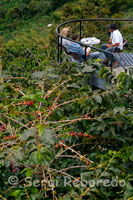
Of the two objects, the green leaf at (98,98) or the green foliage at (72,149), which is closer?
the green foliage at (72,149)

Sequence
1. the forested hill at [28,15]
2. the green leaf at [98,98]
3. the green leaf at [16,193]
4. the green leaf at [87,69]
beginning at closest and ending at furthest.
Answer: the green leaf at [16,193], the green leaf at [98,98], the green leaf at [87,69], the forested hill at [28,15]

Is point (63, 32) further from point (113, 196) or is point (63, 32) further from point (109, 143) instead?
point (113, 196)

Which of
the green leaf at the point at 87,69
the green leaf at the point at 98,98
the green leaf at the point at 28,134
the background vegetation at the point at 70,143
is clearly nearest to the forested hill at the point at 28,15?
the green leaf at the point at 87,69

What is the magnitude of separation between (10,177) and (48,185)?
270 mm

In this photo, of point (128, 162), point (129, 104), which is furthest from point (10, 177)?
point (129, 104)

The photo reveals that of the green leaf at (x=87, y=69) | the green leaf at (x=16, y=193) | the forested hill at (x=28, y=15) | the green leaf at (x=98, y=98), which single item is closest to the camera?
the green leaf at (x=16, y=193)

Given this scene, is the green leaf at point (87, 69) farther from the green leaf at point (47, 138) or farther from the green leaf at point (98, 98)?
the green leaf at point (47, 138)

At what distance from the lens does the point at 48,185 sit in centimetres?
198

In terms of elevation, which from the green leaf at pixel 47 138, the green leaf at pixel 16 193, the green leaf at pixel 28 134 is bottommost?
the green leaf at pixel 16 193

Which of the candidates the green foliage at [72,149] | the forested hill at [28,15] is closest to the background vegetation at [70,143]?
the green foliage at [72,149]

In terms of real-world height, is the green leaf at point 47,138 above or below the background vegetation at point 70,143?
above

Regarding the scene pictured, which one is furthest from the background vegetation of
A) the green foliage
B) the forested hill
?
the forested hill

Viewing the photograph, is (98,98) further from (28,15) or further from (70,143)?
(28,15)

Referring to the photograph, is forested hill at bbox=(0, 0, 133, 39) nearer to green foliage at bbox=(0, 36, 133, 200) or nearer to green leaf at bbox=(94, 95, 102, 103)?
green foliage at bbox=(0, 36, 133, 200)
